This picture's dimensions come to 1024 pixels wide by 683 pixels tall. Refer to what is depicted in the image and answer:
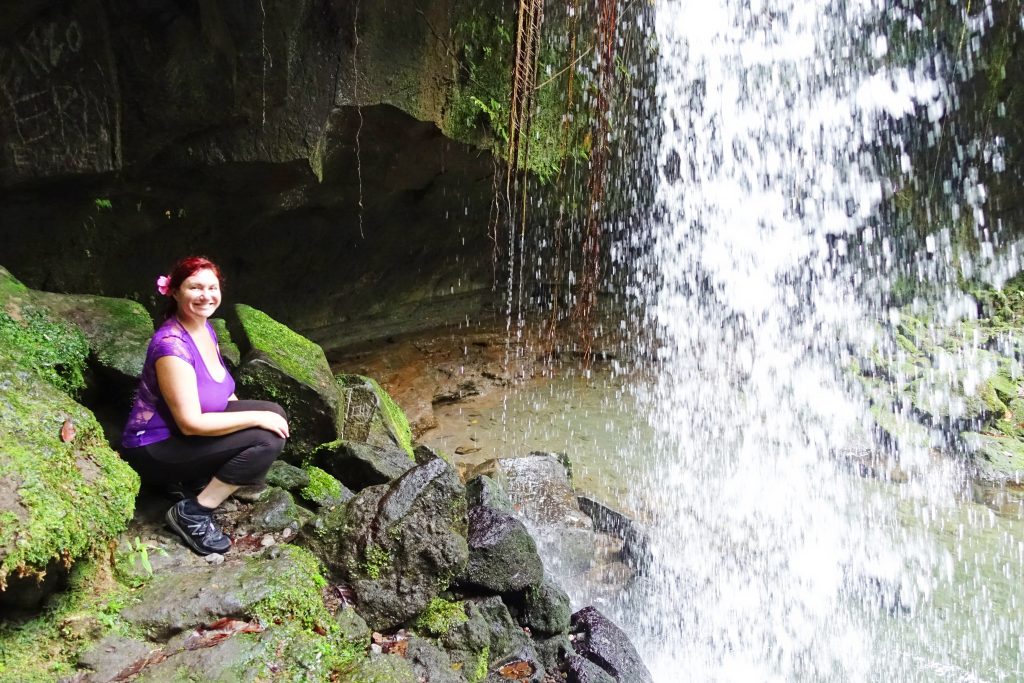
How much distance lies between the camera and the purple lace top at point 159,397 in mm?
2643

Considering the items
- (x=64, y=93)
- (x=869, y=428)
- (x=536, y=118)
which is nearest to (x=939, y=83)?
(x=869, y=428)

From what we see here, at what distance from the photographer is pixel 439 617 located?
3.03 meters

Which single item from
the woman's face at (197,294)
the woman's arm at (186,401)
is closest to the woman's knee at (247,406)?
the woman's arm at (186,401)

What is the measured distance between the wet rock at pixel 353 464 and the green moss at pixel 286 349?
0.42 metres

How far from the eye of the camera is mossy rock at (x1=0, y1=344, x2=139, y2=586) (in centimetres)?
203

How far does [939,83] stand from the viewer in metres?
9.29

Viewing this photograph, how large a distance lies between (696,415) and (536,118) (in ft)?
14.0

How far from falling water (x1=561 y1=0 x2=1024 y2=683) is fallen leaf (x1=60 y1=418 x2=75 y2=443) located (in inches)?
135

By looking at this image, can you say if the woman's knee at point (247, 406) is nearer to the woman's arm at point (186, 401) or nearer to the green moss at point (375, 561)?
the woman's arm at point (186, 401)

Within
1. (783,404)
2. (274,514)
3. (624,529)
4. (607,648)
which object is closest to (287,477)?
(274,514)

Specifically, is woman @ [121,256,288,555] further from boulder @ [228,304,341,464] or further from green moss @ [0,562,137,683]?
boulder @ [228,304,341,464]

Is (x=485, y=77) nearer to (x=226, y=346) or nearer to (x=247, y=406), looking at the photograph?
(x=226, y=346)

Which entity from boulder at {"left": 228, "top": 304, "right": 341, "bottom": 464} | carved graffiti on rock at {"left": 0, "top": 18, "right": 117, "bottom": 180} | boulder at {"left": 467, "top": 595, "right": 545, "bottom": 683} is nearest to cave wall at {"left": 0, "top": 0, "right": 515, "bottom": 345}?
carved graffiti on rock at {"left": 0, "top": 18, "right": 117, "bottom": 180}

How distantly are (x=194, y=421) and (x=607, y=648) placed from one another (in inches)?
97.1
